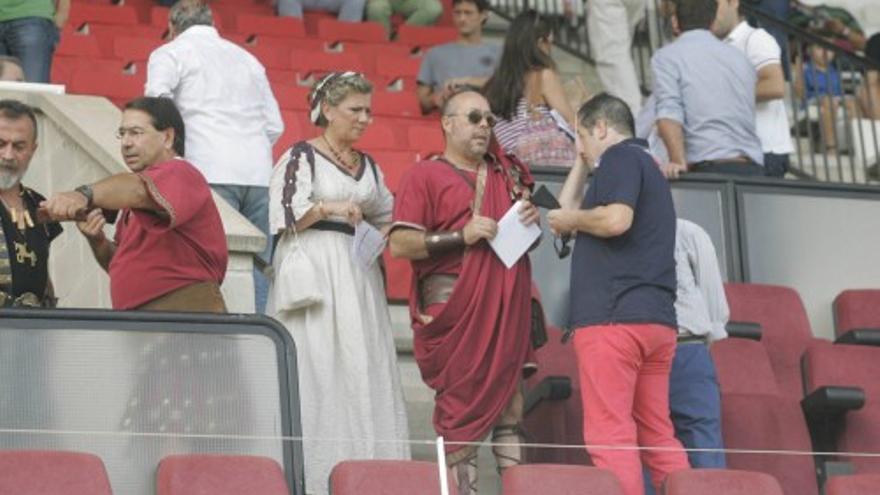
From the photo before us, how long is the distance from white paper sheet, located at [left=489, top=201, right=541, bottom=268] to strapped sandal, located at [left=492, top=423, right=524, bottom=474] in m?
0.52

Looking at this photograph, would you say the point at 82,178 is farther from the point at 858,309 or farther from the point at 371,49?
the point at 371,49

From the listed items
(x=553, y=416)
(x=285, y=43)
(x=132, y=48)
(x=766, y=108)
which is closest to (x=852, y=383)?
(x=553, y=416)

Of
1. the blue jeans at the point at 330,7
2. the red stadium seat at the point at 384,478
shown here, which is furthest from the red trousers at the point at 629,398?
the blue jeans at the point at 330,7

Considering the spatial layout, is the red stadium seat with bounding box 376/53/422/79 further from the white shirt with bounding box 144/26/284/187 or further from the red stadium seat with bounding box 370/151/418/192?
the white shirt with bounding box 144/26/284/187

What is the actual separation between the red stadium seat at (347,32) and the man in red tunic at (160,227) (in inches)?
237

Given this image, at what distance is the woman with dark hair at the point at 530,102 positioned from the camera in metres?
10.6

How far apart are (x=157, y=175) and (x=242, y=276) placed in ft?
4.53

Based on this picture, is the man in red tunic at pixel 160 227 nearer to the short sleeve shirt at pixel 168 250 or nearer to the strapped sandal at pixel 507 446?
the short sleeve shirt at pixel 168 250

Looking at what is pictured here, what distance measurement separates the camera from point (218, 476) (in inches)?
299

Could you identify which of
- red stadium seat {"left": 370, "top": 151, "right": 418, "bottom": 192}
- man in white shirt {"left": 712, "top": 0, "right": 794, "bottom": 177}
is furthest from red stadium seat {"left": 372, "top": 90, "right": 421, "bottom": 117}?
man in white shirt {"left": 712, "top": 0, "right": 794, "bottom": 177}

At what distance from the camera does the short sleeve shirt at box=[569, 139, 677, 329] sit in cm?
857

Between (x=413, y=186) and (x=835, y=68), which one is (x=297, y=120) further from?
(x=413, y=186)

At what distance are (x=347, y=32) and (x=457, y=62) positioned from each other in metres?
2.03

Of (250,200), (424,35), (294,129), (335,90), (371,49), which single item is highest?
(424,35)
